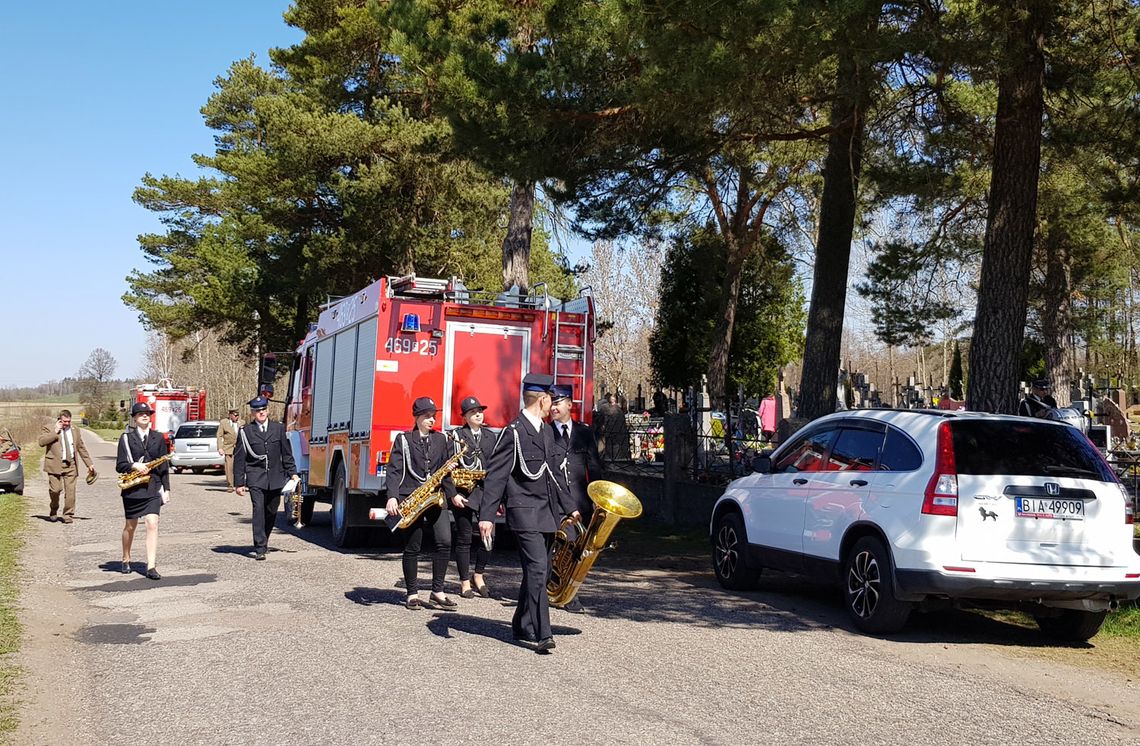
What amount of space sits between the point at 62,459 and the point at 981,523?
14698mm

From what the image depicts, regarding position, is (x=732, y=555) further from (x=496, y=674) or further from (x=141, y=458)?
(x=141, y=458)

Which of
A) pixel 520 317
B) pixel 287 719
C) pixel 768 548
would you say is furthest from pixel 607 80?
pixel 287 719

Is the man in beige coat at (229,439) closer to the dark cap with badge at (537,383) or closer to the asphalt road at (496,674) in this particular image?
the asphalt road at (496,674)

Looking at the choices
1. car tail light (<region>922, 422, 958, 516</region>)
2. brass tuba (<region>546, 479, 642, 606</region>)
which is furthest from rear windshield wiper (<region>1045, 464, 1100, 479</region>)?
brass tuba (<region>546, 479, 642, 606</region>)

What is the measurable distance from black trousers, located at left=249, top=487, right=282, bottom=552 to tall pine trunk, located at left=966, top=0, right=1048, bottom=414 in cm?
803

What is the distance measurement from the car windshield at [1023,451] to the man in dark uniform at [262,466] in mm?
7927

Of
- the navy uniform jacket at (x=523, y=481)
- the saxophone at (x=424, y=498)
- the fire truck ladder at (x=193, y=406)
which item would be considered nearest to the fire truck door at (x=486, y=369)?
the saxophone at (x=424, y=498)

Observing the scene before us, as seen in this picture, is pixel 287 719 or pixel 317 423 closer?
pixel 287 719

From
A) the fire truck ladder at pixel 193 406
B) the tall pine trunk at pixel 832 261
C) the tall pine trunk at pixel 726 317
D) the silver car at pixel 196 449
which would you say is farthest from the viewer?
the fire truck ladder at pixel 193 406

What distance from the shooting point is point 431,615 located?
958 cm

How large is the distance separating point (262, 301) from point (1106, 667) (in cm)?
3333

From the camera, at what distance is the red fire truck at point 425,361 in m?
13.5

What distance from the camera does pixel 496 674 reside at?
725 cm

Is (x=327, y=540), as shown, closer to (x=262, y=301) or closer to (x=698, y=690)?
(x=698, y=690)
